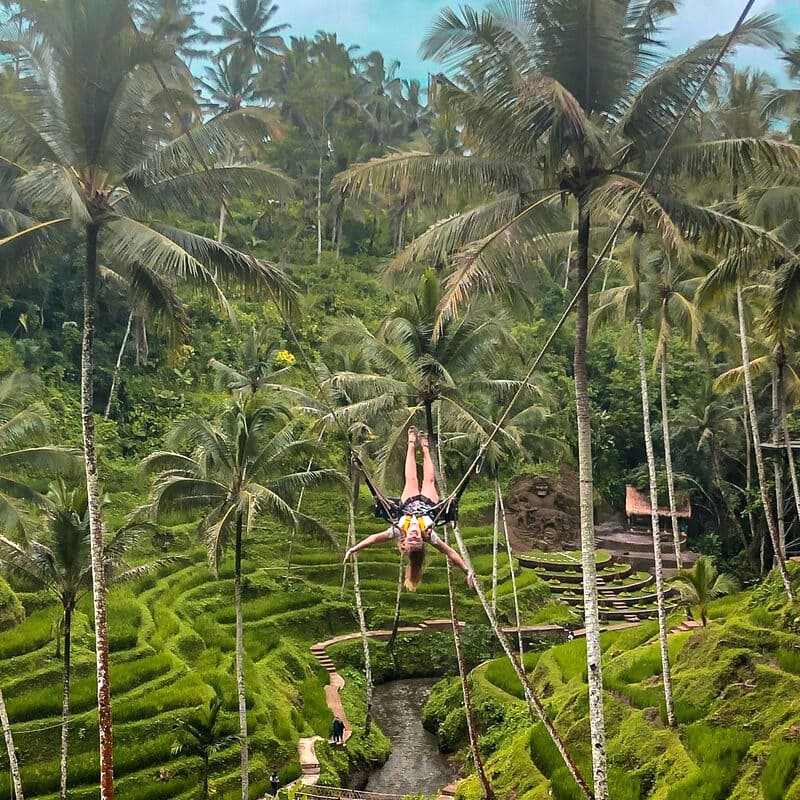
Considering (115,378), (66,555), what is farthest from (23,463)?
(115,378)

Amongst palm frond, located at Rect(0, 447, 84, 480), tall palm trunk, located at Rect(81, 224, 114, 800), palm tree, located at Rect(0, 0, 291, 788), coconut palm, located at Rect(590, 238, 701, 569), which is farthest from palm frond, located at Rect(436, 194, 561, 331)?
palm frond, located at Rect(0, 447, 84, 480)

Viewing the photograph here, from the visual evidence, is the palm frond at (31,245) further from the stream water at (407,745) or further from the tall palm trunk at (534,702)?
the stream water at (407,745)

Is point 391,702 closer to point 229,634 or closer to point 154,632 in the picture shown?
point 229,634

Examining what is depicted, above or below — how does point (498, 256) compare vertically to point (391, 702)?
above

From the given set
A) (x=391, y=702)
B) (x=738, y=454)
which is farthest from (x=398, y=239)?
(x=391, y=702)


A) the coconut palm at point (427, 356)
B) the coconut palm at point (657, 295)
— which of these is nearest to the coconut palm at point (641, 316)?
the coconut palm at point (657, 295)

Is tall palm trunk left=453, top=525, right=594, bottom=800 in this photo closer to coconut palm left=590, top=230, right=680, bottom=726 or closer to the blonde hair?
the blonde hair
